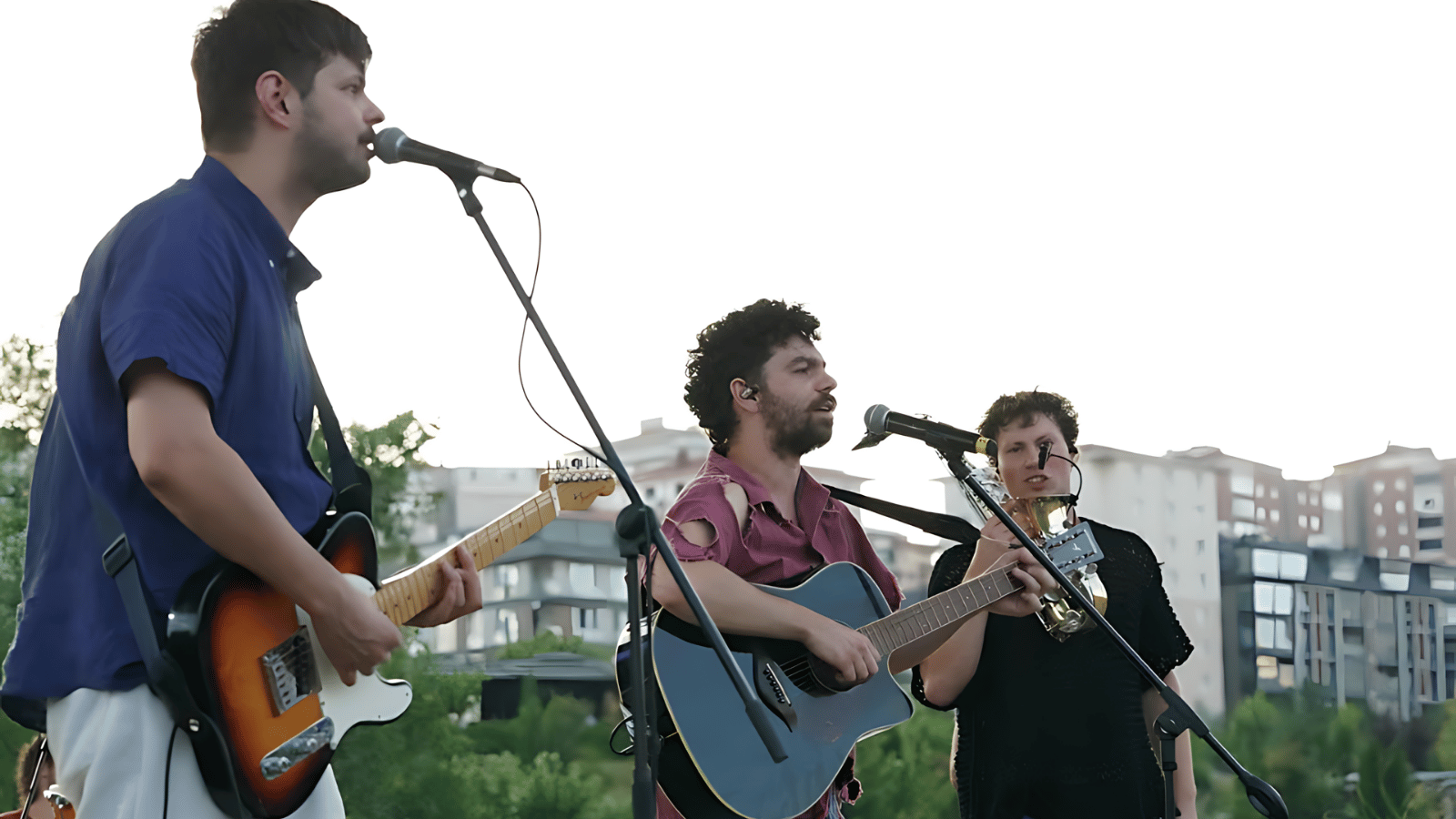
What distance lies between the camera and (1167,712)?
9.60ft

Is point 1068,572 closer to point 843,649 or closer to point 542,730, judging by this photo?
point 843,649

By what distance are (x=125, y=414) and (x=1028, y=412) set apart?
2687 mm

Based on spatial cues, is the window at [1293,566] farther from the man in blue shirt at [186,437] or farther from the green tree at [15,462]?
the man in blue shirt at [186,437]

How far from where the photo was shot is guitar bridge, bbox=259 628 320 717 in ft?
6.29

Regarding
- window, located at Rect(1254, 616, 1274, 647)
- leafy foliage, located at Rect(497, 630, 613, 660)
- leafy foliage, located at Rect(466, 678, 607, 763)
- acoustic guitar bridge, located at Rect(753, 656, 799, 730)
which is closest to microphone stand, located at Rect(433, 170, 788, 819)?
acoustic guitar bridge, located at Rect(753, 656, 799, 730)

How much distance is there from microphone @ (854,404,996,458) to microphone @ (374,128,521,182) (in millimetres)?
1127

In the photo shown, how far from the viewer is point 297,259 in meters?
2.11

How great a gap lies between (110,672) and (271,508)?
0.31m

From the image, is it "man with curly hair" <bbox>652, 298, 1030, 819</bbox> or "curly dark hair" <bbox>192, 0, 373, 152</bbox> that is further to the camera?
"man with curly hair" <bbox>652, 298, 1030, 819</bbox>

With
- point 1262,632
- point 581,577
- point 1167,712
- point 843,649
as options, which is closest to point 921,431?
point 843,649

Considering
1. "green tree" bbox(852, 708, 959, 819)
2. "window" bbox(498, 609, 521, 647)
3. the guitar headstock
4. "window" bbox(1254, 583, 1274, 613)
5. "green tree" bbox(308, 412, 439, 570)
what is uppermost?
the guitar headstock

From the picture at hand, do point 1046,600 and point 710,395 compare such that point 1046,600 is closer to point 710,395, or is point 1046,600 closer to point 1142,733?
point 1142,733

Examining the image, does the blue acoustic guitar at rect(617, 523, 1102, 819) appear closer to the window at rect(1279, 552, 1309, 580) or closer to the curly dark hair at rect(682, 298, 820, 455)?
the curly dark hair at rect(682, 298, 820, 455)

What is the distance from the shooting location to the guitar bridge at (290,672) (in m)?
1.92
